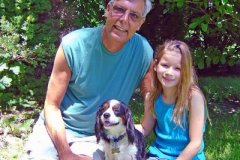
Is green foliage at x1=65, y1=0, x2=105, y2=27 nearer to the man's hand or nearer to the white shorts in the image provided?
the white shorts

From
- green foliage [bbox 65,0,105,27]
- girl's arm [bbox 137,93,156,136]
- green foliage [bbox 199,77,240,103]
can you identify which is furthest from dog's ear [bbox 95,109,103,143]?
green foliage [bbox 199,77,240,103]

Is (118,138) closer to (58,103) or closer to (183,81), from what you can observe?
(58,103)

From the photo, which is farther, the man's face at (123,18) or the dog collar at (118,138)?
the dog collar at (118,138)

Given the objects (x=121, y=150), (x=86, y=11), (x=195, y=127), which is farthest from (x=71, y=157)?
(x=86, y=11)

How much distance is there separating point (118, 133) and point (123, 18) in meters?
0.79

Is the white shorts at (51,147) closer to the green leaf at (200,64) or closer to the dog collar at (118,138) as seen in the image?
the dog collar at (118,138)

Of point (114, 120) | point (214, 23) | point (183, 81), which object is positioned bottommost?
point (114, 120)

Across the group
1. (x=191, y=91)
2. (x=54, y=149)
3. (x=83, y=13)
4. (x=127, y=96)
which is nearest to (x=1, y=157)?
(x=54, y=149)

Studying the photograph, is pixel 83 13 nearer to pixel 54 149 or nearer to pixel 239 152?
pixel 239 152

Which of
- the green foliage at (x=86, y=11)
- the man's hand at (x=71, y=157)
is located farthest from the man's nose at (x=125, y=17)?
the green foliage at (x=86, y=11)

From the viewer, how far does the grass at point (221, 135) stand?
468 centimetres

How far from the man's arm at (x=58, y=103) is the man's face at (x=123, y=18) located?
0.38 meters

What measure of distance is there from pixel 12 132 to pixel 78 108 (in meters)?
2.19

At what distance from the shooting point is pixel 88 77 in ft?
11.2
